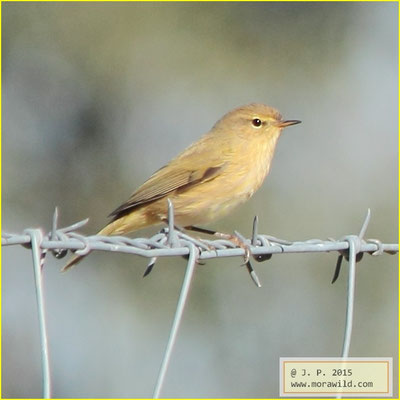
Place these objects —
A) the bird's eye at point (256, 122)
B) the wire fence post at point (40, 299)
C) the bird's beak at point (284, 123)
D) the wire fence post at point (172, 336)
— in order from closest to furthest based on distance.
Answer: the wire fence post at point (40, 299)
the wire fence post at point (172, 336)
the bird's beak at point (284, 123)
the bird's eye at point (256, 122)

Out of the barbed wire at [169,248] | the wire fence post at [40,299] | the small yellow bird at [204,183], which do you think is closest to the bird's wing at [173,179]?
the small yellow bird at [204,183]

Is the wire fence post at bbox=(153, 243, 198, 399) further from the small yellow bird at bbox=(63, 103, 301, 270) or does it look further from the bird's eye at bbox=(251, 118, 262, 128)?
the bird's eye at bbox=(251, 118, 262, 128)

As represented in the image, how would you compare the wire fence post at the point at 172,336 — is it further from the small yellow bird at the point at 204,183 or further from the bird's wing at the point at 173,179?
the bird's wing at the point at 173,179

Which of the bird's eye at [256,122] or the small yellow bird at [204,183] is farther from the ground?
the bird's eye at [256,122]

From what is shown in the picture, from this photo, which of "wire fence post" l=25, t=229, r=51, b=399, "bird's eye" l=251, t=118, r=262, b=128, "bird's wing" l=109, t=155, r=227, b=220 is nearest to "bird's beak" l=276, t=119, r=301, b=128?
"bird's eye" l=251, t=118, r=262, b=128

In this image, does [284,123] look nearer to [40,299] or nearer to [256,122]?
[256,122]

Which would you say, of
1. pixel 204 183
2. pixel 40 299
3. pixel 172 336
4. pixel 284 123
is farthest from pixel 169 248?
pixel 284 123

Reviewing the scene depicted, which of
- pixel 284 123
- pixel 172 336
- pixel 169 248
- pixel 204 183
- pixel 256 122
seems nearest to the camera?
pixel 172 336
